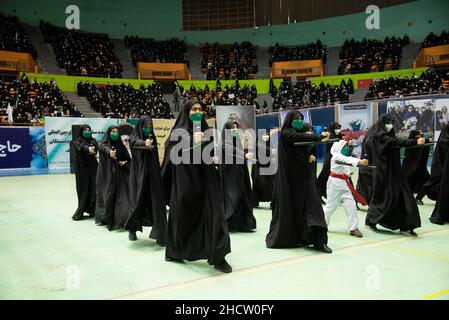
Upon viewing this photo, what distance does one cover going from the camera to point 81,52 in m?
29.6

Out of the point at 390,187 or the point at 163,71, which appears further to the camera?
the point at 163,71

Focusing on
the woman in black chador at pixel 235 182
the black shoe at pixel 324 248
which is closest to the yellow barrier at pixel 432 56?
the woman in black chador at pixel 235 182

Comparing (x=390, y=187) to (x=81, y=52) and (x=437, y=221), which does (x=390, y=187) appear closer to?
(x=437, y=221)

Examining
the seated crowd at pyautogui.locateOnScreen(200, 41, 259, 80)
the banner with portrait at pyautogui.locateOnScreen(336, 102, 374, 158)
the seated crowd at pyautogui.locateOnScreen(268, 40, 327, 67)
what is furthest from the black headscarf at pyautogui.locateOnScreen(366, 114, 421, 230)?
the seated crowd at pyautogui.locateOnScreen(268, 40, 327, 67)

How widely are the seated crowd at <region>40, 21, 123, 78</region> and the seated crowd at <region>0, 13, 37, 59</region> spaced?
6.55 ft

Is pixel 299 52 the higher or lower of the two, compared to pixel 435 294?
→ higher

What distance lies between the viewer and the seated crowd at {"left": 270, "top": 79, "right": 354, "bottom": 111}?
25081mm

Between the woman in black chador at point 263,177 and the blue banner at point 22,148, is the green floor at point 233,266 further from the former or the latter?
the blue banner at point 22,148

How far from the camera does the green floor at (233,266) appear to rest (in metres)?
3.83

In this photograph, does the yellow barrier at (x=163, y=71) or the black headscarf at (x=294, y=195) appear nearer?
the black headscarf at (x=294, y=195)

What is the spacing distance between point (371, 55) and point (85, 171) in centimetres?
2603

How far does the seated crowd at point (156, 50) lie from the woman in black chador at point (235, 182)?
26404mm

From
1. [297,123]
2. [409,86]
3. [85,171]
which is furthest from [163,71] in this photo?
[297,123]
